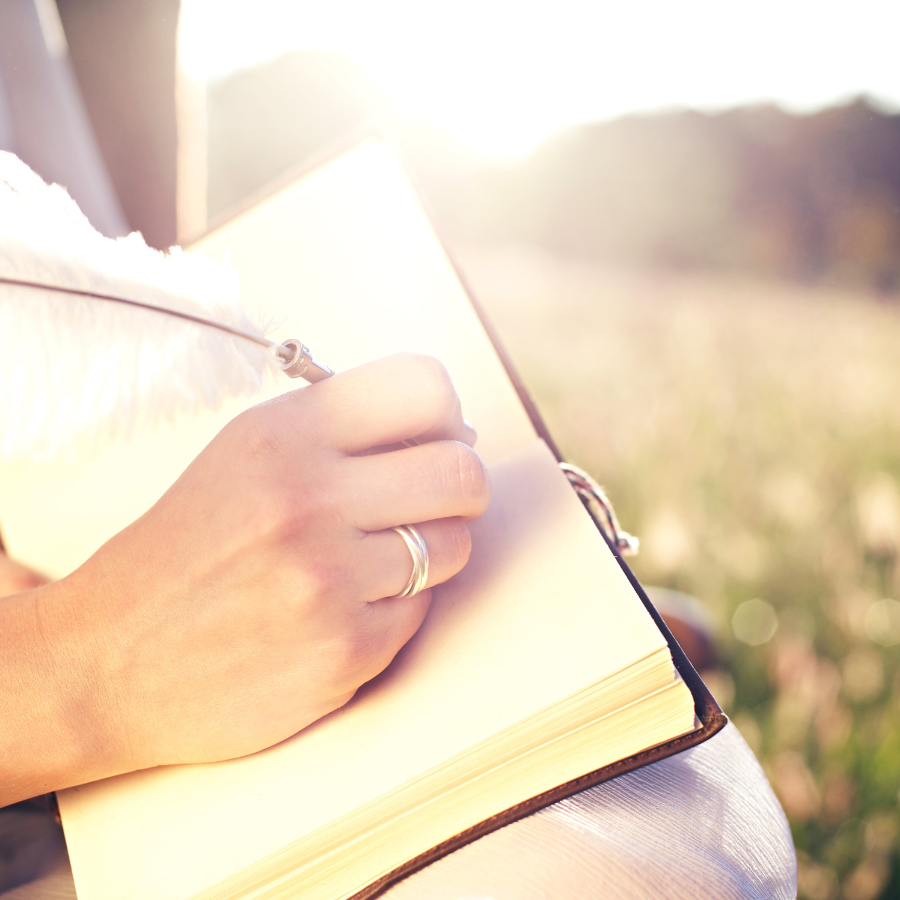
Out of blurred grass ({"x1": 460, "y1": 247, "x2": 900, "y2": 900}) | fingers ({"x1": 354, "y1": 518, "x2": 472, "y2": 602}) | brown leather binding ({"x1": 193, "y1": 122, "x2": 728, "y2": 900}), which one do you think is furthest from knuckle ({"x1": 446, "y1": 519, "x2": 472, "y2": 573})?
blurred grass ({"x1": 460, "y1": 247, "x2": 900, "y2": 900})

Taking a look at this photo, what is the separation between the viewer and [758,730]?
141cm

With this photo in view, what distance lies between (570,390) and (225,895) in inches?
77.9

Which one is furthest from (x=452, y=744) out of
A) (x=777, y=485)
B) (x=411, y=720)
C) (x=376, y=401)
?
(x=777, y=485)

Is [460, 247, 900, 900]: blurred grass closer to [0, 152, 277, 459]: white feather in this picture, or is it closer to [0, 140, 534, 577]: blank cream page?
[0, 140, 534, 577]: blank cream page

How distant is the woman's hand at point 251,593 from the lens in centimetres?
52

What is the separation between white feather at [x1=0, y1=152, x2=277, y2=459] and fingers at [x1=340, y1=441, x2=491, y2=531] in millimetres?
143

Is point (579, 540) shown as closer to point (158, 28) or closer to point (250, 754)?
point (250, 754)

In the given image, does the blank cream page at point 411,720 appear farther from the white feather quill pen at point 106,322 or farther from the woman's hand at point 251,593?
the white feather quill pen at point 106,322

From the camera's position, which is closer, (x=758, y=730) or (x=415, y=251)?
(x=415, y=251)

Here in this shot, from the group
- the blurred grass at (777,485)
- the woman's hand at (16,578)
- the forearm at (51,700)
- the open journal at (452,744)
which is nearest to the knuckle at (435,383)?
the open journal at (452,744)

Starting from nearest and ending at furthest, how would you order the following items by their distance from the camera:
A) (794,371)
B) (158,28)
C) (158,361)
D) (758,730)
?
(158,361)
(158,28)
(758,730)
(794,371)

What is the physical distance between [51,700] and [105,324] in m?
0.33

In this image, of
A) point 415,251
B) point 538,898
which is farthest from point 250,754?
point 415,251

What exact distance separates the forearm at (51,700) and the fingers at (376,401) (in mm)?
251
